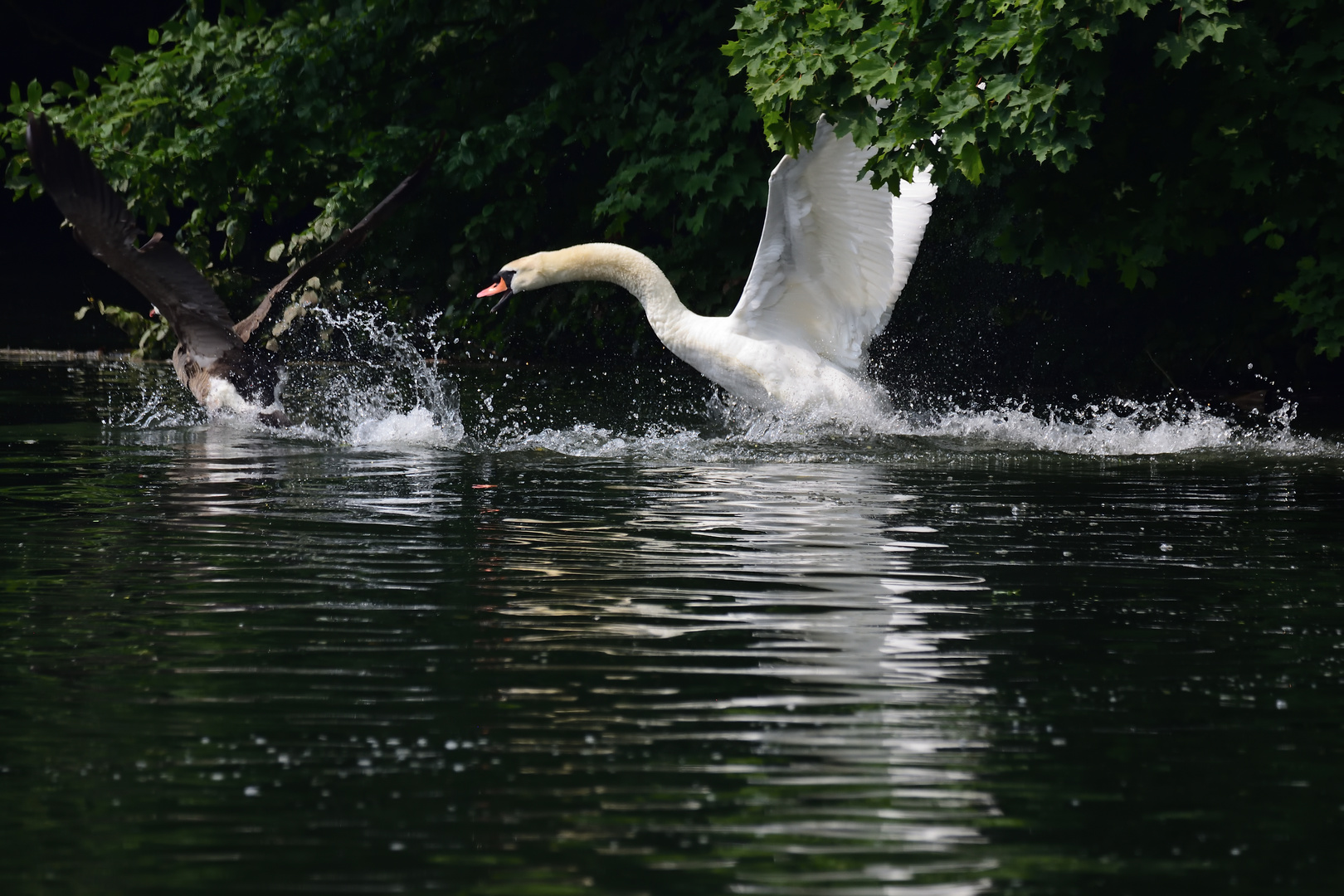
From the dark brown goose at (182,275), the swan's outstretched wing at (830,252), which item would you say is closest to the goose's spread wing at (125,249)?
the dark brown goose at (182,275)

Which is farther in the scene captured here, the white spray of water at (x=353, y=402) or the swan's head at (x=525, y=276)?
the swan's head at (x=525, y=276)

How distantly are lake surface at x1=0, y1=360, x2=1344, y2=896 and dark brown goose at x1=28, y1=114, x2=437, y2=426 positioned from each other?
8.21 ft

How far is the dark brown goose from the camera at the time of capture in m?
11.3

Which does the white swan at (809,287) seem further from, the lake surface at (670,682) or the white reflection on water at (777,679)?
the white reflection on water at (777,679)

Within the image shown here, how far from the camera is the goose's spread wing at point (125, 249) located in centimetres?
1130

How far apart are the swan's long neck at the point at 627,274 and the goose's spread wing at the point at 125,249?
2.21 m

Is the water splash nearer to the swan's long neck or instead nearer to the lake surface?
the swan's long neck

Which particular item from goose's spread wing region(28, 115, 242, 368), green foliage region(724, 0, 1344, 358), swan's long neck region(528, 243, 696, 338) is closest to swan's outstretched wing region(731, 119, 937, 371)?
green foliage region(724, 0, 1344, 358)

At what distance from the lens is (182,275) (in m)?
11.6

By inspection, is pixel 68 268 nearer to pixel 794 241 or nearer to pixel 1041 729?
pixel 794 241

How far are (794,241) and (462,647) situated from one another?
19.7ft

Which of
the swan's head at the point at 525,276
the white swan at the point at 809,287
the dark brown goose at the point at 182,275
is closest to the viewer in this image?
the white swan at the point at 809,287

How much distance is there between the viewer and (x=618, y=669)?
466cm

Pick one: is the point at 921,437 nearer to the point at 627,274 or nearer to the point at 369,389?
the point at 627,274
